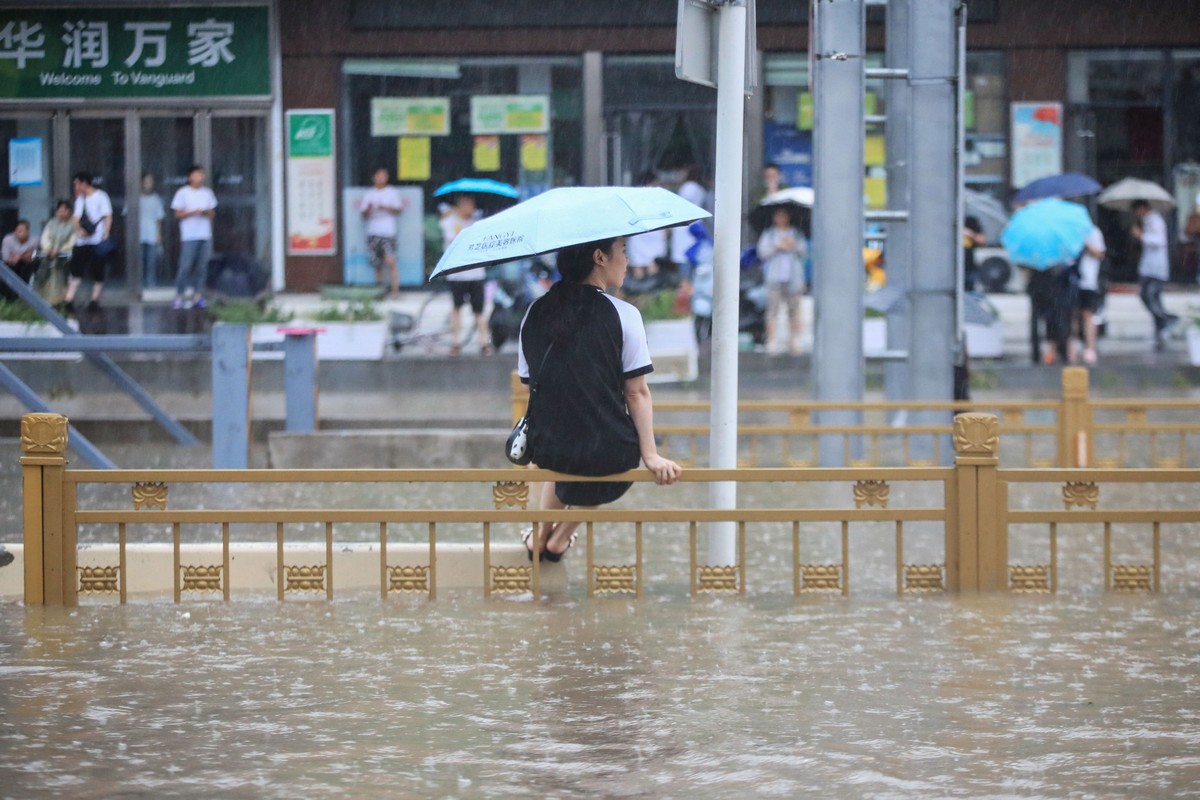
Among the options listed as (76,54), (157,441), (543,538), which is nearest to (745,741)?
(543,538)

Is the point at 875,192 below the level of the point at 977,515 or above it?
above

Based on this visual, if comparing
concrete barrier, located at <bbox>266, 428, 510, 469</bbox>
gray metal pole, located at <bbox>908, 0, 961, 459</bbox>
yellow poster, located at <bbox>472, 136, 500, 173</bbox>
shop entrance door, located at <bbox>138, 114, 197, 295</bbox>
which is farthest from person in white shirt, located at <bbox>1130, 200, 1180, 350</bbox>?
shop entrance door, located at <bbox>138, 114, 197, 295</bbox>

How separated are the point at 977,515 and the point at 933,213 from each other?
5930 mm

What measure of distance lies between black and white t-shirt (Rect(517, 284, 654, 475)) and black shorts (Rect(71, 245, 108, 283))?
52.6 feet

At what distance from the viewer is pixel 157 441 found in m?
15.0

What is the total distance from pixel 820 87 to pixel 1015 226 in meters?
6.22

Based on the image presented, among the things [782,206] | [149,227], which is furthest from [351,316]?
[149,227]

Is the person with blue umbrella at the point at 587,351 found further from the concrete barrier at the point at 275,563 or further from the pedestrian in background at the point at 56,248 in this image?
the pedestrian in background at the point at 56,248

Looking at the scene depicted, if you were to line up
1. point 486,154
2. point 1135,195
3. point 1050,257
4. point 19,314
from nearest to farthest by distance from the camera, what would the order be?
point 1050,257
point 19,314
point 1135,195
point 486,154

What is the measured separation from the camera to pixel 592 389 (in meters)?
7.26

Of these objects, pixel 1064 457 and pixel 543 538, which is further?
pixel 1064 457

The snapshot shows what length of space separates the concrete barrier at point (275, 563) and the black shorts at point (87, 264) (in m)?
14.9

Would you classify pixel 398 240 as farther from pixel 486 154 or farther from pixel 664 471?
pixel 664 471

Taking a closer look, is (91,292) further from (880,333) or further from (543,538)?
(543,538)
